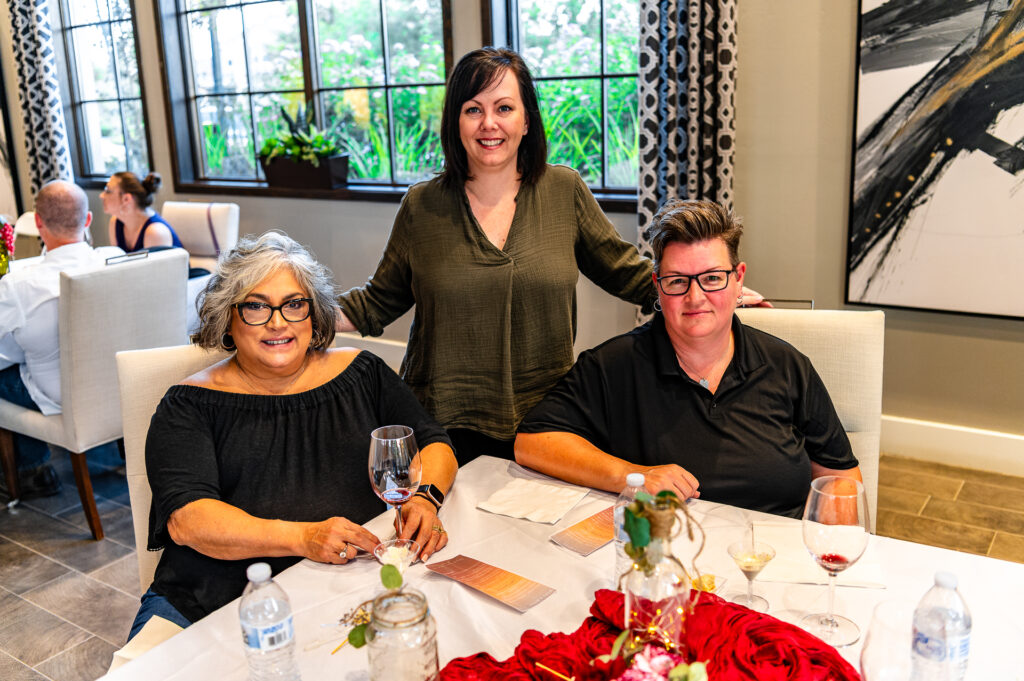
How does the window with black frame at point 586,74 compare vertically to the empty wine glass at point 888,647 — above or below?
above

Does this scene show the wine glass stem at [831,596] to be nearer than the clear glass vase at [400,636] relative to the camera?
No

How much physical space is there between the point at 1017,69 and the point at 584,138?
1862 millimetres

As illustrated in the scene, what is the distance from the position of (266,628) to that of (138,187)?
3.76 m

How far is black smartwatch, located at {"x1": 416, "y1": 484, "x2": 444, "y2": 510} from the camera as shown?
1607mm

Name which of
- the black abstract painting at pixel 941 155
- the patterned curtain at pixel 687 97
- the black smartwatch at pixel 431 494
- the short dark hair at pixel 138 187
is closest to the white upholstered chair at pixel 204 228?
the short dark hair at pixel 138 187

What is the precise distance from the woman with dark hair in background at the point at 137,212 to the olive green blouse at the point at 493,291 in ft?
8.34

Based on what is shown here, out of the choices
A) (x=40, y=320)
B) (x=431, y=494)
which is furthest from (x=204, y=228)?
(x=431, y=494)

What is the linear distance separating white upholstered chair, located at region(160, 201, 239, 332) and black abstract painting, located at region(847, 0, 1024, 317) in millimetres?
3069

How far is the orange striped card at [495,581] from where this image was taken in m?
1.30

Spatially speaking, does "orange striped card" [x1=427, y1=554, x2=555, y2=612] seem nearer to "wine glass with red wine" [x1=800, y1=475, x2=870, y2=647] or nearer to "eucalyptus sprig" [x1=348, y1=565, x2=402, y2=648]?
"eucalyptus sprig" [x1=348, y1=565, x2=402, y2=648]

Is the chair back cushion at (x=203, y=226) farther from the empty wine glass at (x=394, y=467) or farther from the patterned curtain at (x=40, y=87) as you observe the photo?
the empty wine glass at (x=394, y=467)

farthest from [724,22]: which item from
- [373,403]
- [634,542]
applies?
[634,542]

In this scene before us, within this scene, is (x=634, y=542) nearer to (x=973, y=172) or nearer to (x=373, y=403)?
(x=373, y=403)

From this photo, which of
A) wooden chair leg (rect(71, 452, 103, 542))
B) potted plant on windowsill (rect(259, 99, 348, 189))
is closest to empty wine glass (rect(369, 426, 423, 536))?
wooden chair leg (rect(71, 452, 103, 542))
